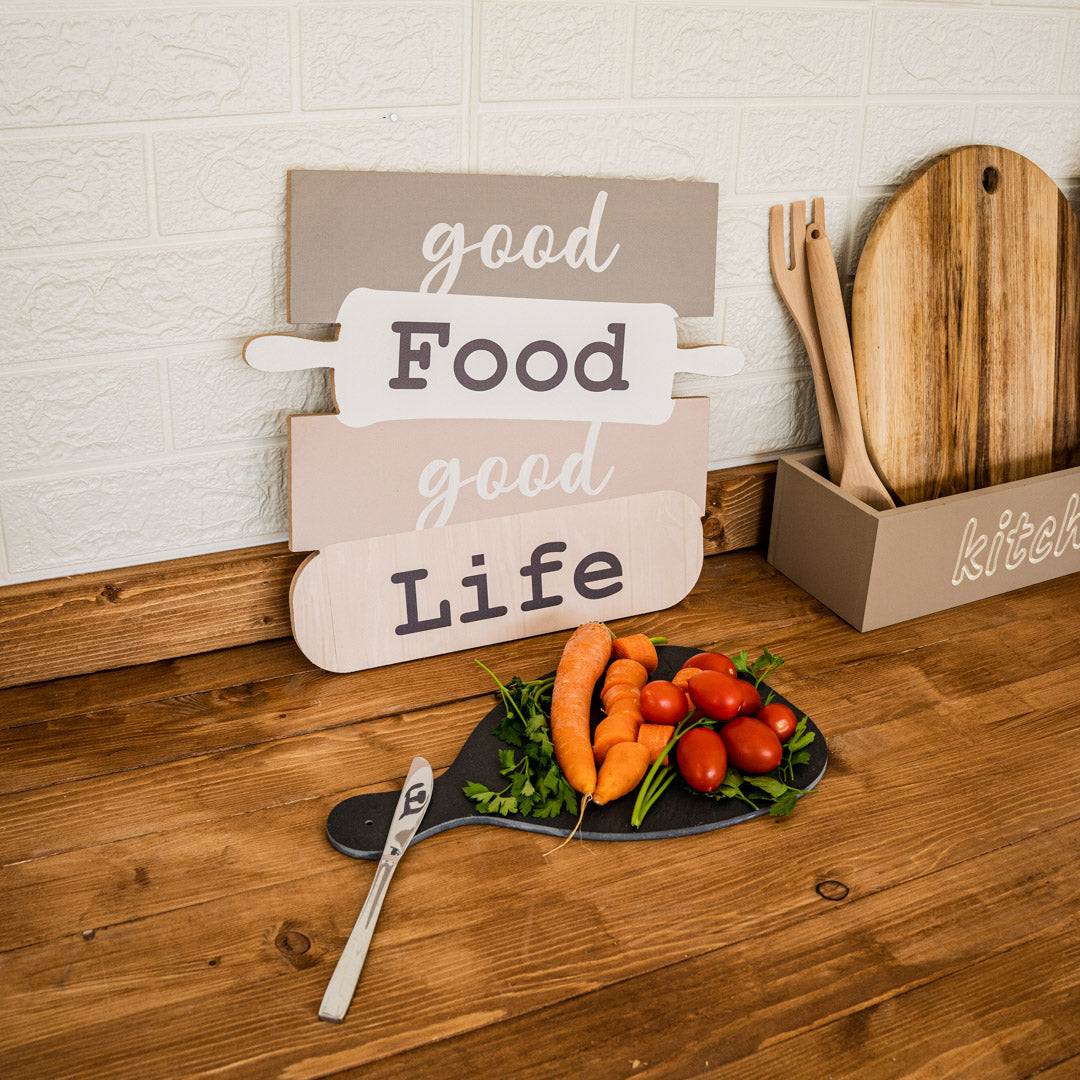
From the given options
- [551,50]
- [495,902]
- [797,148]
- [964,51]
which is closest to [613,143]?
[551,50]

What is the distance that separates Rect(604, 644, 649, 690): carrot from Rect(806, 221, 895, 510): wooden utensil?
1.13 feet

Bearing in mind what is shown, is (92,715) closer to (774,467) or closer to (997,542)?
(774,467)

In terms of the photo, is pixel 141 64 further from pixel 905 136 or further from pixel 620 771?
pixel 905 136

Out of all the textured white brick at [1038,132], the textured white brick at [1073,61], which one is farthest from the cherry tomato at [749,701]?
the textured white brick at [1073,61]

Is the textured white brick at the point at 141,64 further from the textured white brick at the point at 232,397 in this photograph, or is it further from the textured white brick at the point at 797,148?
the textured white brick at the point at 797,148

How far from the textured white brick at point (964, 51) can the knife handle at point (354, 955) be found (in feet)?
3.00

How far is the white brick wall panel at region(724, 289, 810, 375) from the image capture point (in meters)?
1.14

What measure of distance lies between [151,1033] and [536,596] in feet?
1.73

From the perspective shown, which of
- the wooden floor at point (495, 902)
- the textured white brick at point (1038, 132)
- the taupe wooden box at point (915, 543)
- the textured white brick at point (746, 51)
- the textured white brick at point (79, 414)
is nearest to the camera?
the wooden floor at point (495, 902)

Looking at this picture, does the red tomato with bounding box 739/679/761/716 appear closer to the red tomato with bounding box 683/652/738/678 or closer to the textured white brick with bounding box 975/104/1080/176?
the red tomato with bounding box 683/652/738/678

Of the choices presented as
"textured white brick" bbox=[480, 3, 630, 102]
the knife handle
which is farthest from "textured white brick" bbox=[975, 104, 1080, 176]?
the knife handle

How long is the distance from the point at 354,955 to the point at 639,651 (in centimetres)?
40

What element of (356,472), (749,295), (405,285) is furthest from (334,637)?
(749,295)

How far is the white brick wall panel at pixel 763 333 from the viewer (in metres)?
1.14
